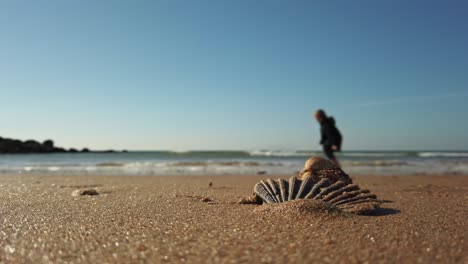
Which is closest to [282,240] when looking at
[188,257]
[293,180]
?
[188,257]

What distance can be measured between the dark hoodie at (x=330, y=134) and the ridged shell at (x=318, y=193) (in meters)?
2.78

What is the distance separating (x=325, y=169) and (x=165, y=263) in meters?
2.68

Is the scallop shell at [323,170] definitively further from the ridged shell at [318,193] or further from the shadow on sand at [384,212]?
the shadow on sand at [384,212]

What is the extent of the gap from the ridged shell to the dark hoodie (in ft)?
9.13

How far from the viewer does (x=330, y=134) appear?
6.19 meters

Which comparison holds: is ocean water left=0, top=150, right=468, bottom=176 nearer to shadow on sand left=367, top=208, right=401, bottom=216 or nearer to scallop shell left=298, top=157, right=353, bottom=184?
scallop shell left=298, top=157, right=353, bottom=184

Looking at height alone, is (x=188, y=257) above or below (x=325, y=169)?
below

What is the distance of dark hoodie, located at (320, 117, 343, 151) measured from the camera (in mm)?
6188

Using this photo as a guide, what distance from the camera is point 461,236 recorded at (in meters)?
2.06

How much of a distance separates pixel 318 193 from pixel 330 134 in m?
3.21

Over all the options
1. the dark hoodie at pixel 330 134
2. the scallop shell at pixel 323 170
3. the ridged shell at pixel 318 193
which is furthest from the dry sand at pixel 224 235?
the dark hoodie at pixel 330 134

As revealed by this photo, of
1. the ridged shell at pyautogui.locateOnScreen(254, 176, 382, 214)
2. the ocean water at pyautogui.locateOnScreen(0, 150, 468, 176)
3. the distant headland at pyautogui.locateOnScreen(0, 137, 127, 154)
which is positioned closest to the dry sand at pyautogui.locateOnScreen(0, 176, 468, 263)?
the ridged shell at pyautogui.locateOnScreen(254, 176, 382, 214)

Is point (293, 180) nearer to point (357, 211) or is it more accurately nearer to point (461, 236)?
point (357, 211)

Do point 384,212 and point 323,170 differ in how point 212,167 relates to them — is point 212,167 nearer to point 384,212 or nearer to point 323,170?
point 323,170
